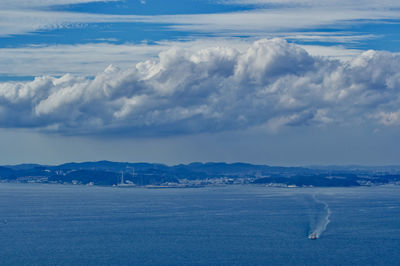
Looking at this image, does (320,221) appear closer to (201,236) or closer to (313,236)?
(313,236)

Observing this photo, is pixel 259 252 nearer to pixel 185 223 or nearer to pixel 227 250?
pixel 227 250

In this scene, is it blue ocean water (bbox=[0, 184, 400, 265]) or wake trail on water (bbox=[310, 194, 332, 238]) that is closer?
blue ocean water (bbox=[0, 184, 400, 265])

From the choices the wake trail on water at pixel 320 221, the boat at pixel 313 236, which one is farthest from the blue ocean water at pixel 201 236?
the boat at pixel 313 236

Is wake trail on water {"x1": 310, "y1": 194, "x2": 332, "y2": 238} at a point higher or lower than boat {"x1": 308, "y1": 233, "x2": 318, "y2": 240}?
higher

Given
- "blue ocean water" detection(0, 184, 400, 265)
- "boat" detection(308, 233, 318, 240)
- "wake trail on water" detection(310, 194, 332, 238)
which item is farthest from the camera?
"wake trail on water" detection(310, 194, 332, 238)

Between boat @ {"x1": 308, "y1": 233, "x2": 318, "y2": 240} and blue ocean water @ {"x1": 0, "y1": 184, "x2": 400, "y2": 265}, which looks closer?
blue ocean water @ {"x1": 0, "y1": 184, "x2": 400, "y2": 265}

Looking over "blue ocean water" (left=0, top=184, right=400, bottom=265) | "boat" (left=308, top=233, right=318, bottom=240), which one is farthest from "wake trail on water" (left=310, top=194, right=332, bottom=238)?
"boat" (left=308, top=233, right=318, bottom=240)

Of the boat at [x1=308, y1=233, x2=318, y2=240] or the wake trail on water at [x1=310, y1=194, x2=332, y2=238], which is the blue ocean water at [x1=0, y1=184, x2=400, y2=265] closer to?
the wake trail on water at [x1=310, y1=194, x2=332, y2=238]

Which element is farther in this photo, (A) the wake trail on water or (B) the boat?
(A) the wake trail on water

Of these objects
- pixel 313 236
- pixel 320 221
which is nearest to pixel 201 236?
pixel 313 236

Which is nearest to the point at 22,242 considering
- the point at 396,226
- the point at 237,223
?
the point at 237,223

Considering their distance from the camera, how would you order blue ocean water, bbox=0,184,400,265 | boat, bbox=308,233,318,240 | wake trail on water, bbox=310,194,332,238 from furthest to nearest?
wake trail on water, bbox=310,194,332,238 < boat, bbox=308,233,318,240 < blue ocean water, bbox=0,184,400,265
